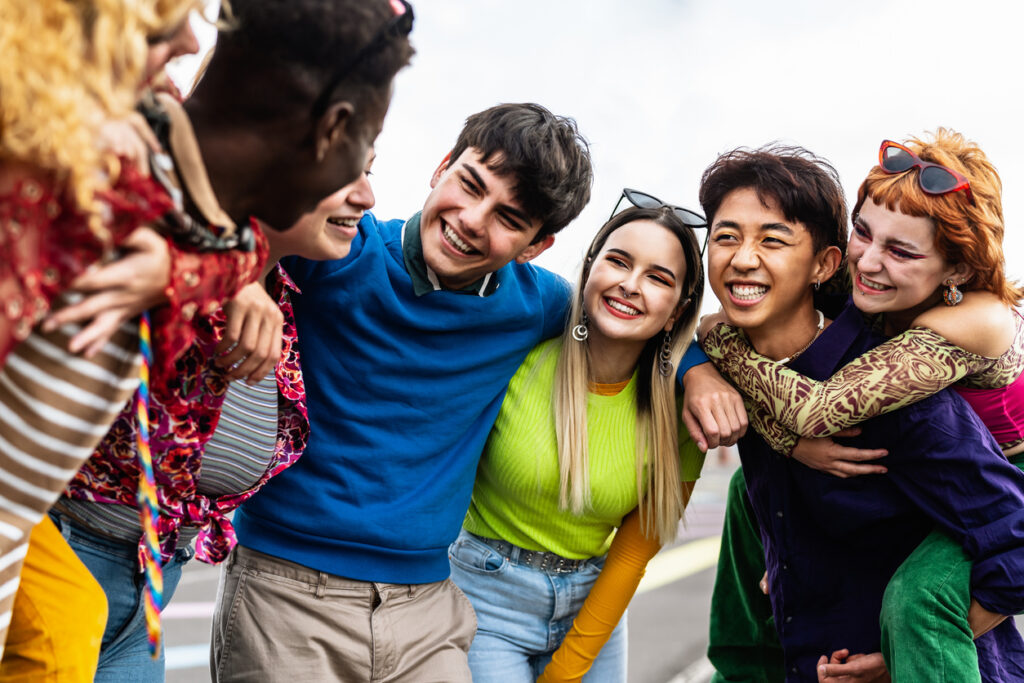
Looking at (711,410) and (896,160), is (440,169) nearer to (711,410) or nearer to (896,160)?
(711,410)

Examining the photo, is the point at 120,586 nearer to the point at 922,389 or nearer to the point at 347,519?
the point at 347,519

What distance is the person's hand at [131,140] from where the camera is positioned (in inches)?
47.5

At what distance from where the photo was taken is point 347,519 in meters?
2.40

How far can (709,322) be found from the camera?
118 inches

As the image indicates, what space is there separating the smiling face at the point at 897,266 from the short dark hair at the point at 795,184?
0.18 meters

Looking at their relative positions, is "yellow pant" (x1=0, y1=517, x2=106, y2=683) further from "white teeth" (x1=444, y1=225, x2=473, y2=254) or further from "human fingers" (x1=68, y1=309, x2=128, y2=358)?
"white teeth" (x1=444, y1=225, x2=473, y2=254)

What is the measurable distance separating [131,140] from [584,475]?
1877mm

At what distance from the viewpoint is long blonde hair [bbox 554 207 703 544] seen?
283 cm

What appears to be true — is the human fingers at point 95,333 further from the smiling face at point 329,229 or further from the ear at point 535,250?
the ear at point 535,250

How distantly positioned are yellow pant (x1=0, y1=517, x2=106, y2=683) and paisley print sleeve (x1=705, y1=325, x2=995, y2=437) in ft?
5.89

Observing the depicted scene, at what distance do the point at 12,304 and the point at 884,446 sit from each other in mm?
2214

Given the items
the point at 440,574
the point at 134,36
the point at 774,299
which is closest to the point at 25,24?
the point at 134,36

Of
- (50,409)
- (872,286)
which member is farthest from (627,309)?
(50,409)

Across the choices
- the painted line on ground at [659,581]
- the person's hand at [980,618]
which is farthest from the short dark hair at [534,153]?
the painted line on ground at [659,581]
